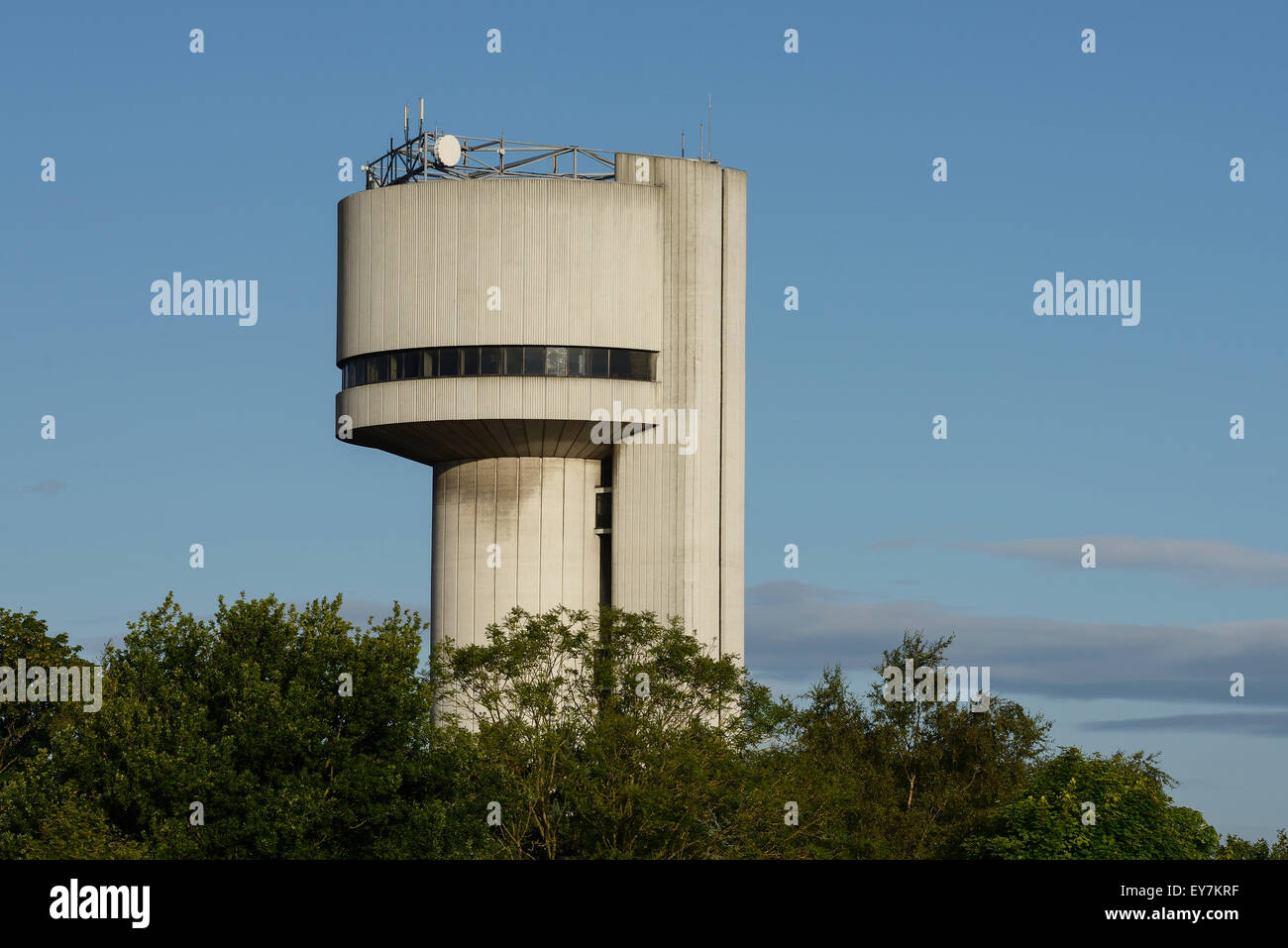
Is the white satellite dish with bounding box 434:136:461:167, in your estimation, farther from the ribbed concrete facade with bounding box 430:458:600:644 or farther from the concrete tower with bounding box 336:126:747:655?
the ribbed concrete facade with bounding box 430:458:600:644

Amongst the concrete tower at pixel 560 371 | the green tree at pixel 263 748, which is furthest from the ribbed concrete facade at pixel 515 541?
the green tree at pixel 263 748

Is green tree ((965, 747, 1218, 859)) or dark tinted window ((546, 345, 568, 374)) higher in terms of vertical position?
dark tinted window ((546, 345, 568, 374))

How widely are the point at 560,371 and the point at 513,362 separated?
1712 mm

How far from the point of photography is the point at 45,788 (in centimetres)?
4788

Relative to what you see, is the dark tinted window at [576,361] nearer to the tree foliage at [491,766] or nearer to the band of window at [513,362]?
the band of window at [513,362]

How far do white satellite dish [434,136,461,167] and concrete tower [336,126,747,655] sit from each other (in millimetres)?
90

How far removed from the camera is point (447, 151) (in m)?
69.4

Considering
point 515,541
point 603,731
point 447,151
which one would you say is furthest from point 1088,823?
point 447,151

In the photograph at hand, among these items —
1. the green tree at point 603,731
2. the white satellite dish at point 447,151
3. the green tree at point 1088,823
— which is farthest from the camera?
the white satellite dish at point 447,151

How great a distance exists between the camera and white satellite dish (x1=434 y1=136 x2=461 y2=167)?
6919 cm

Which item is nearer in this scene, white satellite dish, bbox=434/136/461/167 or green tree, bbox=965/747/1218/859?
green tree, bbox=965/747/1218/859

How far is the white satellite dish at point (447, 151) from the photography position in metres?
69.2

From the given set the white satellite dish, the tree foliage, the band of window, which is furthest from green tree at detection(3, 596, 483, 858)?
the white satellite dish

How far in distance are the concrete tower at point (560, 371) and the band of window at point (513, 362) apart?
71mm
